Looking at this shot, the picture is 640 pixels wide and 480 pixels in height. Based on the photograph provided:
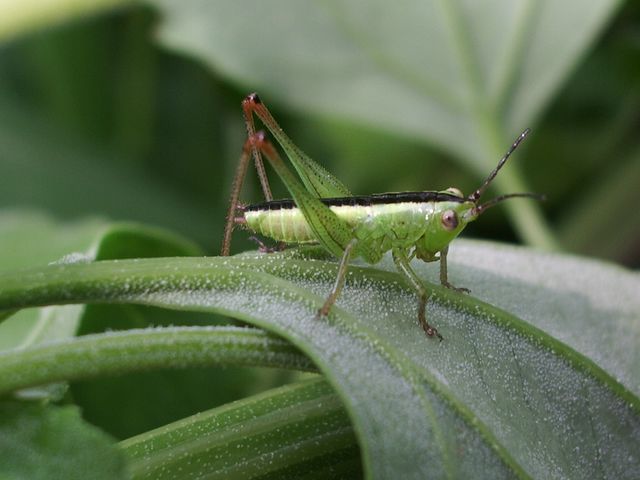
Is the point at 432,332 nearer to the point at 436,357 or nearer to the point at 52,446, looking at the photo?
the point at 436,357

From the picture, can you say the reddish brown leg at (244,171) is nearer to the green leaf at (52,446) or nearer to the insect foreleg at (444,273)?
the insect foreleg at (444,273)

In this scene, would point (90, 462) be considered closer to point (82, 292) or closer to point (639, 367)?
point (82, 292)

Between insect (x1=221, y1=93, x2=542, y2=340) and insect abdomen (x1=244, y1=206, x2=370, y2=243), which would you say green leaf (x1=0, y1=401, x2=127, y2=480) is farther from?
insect abdomen (x1=244, y1=206, x2=370, y2=243)

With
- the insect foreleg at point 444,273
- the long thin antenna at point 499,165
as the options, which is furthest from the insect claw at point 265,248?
the long thin antenna at point 499,165

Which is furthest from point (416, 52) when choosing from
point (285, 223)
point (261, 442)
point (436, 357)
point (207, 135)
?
point (261, 442)

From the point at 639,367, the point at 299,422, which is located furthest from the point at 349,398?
the point at 639,367

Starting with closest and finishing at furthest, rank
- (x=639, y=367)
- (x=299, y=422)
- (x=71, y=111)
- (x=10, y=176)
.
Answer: (x=299, y=422)
(x=639, y=367)
(x=10, y=176)
(x=71, y=111)

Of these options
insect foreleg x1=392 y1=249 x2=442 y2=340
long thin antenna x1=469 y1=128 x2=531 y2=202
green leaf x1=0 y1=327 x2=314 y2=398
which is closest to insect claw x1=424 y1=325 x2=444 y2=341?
insect foreleg x1=392 y1=249 x2=442 y2=340
